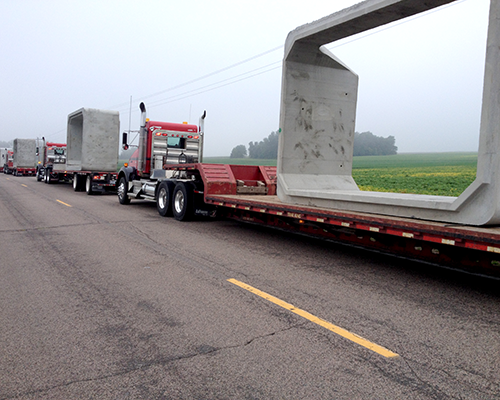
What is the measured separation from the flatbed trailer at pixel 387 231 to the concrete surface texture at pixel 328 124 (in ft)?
0.79

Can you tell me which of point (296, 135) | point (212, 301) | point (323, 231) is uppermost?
point (296, 135)

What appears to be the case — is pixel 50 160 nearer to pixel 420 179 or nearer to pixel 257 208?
pixel 420 179

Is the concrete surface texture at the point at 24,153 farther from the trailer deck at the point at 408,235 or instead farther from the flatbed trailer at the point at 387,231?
the trailer deck at the point at 408,235

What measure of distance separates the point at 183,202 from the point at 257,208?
3725mm

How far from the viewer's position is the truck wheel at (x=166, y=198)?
12.8 m

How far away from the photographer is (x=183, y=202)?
1205 cm

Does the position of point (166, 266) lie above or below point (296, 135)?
below

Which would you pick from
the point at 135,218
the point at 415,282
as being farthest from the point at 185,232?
the point at 415,282

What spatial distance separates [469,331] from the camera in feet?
14.0

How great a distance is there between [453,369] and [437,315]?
4.31 ft

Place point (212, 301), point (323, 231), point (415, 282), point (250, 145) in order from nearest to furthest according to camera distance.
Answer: point (212, 301) → point (415, 282) → point (323, 231) → point (250, 145)

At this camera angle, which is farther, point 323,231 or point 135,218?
point 135,218

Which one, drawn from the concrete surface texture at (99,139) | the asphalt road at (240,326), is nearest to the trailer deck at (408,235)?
the asphalt road at (240,326)

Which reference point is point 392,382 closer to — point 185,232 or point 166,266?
Answer: point 166,266
